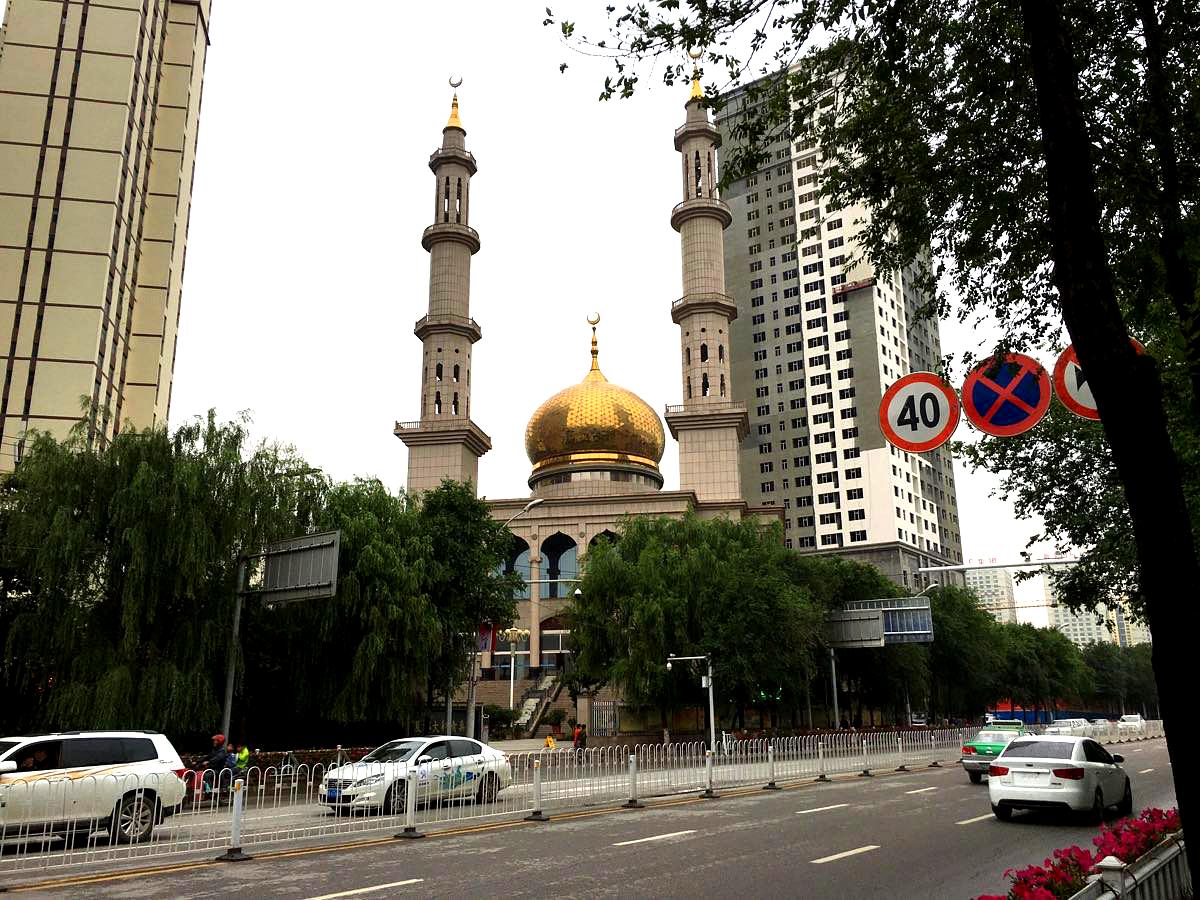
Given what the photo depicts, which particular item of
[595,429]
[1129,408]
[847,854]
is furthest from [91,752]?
[595,429]

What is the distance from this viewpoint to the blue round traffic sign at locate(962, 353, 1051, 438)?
10086mm

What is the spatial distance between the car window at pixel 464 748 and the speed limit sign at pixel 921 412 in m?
11.5

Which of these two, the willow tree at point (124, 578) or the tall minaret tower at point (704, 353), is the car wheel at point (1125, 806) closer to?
the willow tree at point (124, 578)

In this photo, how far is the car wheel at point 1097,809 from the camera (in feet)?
47.9

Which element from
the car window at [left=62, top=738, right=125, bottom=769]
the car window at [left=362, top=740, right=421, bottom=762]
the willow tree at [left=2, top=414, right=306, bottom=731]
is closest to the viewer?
the car window at [left=62, top=738, right=125, bottom=769]

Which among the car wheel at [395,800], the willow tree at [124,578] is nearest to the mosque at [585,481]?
the willow tree at [124,578]

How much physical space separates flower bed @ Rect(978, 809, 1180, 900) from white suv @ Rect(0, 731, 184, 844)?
37.8 ft

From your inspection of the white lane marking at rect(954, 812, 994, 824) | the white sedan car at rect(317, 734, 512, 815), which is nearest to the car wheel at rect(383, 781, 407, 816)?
the white sedan car at rect(317, 734, 512, 815)

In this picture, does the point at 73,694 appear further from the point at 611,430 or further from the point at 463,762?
the point at 611,430

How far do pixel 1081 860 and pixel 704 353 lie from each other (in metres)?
55.8

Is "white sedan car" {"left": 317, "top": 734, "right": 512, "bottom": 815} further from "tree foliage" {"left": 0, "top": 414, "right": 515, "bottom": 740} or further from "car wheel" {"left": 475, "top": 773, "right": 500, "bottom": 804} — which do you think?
"tree foliage" {"left": 0, "top": 414, "right": 515, "bottom": 740}

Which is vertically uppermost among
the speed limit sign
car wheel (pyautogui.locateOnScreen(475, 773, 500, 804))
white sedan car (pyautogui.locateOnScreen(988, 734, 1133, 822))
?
the speed limit sign

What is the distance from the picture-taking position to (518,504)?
2589 inches

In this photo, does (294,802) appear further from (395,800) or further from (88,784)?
(88,784)
